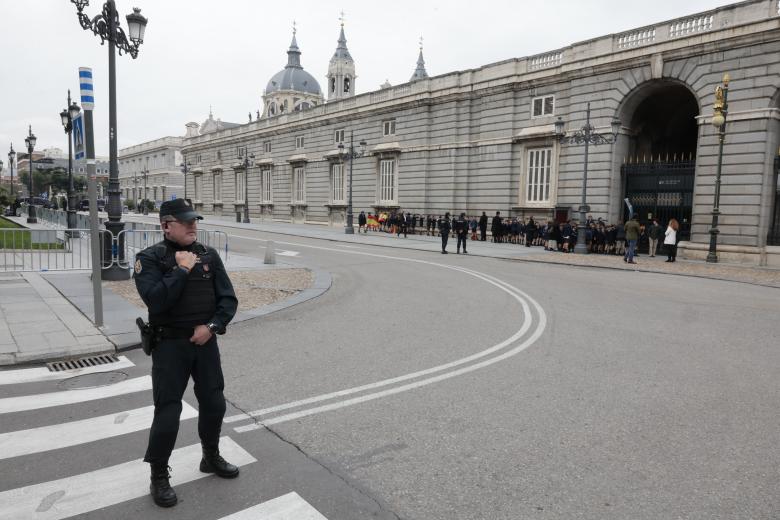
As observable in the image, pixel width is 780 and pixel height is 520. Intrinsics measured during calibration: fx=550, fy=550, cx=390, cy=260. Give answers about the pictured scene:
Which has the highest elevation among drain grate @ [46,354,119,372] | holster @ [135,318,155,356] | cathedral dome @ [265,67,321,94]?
cathedral dome @ [265,67,321,94]

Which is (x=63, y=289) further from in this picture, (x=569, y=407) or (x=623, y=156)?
(x=623, y=156)

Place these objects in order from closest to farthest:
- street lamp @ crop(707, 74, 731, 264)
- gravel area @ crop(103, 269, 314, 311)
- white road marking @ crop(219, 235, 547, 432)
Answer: white road marking @ crop(219, 235, 547, 432), gravel area @ crop(103, 269, 314, 311), street lamp @ crop(707, 74, 731, 264)

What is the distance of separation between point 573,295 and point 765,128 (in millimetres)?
14119

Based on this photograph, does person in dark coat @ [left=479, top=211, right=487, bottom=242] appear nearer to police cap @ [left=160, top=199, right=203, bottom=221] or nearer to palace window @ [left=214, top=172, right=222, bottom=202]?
police cap @ [left=160, top=199, right=203, bottom=221]

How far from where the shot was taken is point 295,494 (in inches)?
140

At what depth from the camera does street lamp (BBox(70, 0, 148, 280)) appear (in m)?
11.7

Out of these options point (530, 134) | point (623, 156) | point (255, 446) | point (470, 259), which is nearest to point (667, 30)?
point (623, 156)

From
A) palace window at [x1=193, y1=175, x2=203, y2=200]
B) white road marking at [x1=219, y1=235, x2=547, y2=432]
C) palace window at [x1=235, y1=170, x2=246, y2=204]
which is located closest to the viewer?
white road marking at [x1=219, y1=235, x2=547, y2=432]

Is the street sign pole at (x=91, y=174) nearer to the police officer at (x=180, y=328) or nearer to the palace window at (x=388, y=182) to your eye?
the police officer at (x=180, y=328)

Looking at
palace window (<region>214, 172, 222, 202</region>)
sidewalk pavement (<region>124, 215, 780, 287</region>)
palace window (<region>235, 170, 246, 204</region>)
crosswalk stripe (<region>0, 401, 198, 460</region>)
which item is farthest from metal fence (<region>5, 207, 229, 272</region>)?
palace window (<region>214, 172, 222, 202</region>)

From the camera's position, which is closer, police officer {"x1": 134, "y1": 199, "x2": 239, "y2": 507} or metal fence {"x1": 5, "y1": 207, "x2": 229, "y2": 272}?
police officer {"x1": 134, "y1": 199, "x2": 239, "y2": 507}

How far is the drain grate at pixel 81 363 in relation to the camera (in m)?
6.34

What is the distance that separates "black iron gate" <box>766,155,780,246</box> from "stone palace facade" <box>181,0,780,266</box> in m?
0.05

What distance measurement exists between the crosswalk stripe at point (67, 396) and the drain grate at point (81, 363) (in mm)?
922
